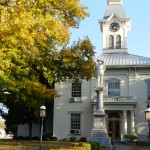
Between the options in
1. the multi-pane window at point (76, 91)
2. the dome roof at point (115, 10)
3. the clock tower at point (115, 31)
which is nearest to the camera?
the multi-pane window at point (76, 91)

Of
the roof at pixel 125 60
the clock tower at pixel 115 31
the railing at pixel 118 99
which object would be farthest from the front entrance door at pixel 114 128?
the clock tower at pixel 115 31

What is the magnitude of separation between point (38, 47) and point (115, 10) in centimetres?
3388

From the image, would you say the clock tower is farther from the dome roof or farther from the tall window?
the tall window

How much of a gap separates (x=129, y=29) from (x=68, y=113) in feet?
59.3

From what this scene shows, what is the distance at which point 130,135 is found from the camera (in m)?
32.4

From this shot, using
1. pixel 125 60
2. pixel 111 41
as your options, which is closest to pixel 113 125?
pixel 125 60

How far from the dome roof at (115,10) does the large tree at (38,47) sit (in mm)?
29826

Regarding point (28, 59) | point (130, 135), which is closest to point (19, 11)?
point (28, 59)

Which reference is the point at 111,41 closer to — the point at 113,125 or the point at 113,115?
the point at 113,115

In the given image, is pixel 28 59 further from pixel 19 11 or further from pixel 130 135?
pixel 130 135

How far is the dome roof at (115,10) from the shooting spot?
156 ft

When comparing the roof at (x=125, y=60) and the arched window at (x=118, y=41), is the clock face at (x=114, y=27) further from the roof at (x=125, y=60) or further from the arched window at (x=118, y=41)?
the roof at (x=125, y=60)

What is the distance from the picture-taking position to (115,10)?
1898 inches

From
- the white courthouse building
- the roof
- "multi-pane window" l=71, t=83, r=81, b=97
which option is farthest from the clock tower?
"multi-pane window" l=71, t=83, r=81, b=97
